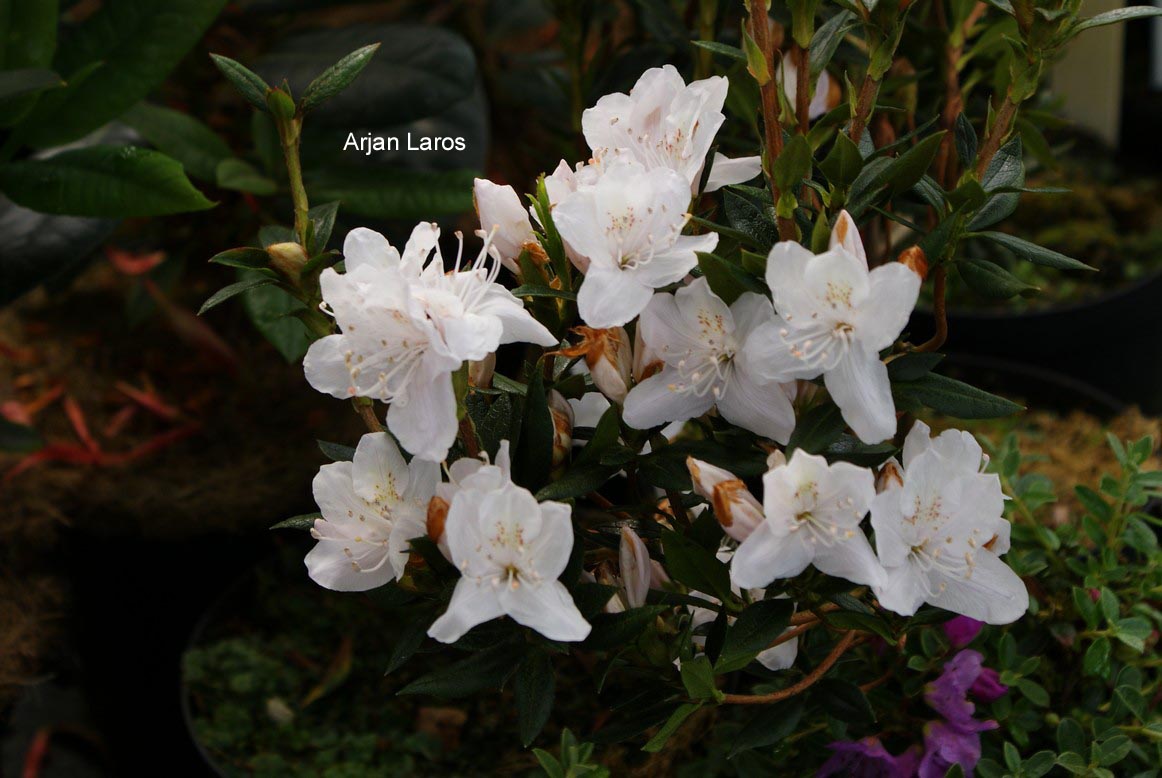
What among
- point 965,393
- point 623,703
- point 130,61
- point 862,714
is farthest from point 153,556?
point 965,393

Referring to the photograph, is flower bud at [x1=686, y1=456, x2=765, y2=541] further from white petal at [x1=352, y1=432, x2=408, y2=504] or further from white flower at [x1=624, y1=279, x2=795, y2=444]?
white petal at [x1=352, y1=432, x2=408, y2=504]

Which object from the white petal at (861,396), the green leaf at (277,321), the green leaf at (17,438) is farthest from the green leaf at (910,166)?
the green leaf at (17,438)

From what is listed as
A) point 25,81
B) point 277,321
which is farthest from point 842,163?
point 25,81

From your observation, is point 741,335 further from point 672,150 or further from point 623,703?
point 623,703

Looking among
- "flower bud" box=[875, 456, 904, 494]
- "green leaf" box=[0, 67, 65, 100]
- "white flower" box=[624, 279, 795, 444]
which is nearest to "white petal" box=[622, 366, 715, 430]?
"white flower" box=[624, 279, 795, 444]

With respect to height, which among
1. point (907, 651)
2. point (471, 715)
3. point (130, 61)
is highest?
point (130, 61)

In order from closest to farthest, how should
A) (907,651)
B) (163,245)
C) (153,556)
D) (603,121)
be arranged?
(603,121), (907,651), (153,556), (163,245)
